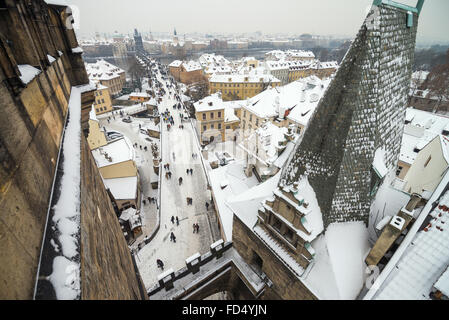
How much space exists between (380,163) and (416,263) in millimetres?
2902

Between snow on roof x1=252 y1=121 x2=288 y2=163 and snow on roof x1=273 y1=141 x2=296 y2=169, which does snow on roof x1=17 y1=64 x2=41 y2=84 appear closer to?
snow on roof x1=273 y1=141 x2=296 y2=169

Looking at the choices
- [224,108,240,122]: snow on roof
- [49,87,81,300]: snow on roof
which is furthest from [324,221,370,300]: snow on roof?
[224,108,240,122]: snow on roof

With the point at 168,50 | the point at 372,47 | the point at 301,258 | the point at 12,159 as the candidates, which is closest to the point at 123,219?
the point at 301,258

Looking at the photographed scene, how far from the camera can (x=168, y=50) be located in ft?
472

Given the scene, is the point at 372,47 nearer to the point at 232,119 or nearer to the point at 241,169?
the point at 241,169

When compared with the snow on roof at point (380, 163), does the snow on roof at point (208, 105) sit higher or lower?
lower

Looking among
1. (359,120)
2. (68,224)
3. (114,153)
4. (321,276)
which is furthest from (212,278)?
(114,153)

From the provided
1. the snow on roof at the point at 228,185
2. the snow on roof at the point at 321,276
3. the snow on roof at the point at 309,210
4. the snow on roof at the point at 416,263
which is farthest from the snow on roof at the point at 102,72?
the snow on roof at the point at 416,263

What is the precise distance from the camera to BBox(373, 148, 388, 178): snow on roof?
6.47 metres

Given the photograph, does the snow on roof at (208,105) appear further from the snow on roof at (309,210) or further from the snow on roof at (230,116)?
the snow on roof at (309,210)

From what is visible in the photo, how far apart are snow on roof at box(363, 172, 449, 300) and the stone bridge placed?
176 inches

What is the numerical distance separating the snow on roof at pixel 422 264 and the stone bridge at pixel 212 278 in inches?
181

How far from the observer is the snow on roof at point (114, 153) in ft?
70.0

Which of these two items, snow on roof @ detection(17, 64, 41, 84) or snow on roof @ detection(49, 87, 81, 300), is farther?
snow on roof @ detection(17, 64, 41, 84)
